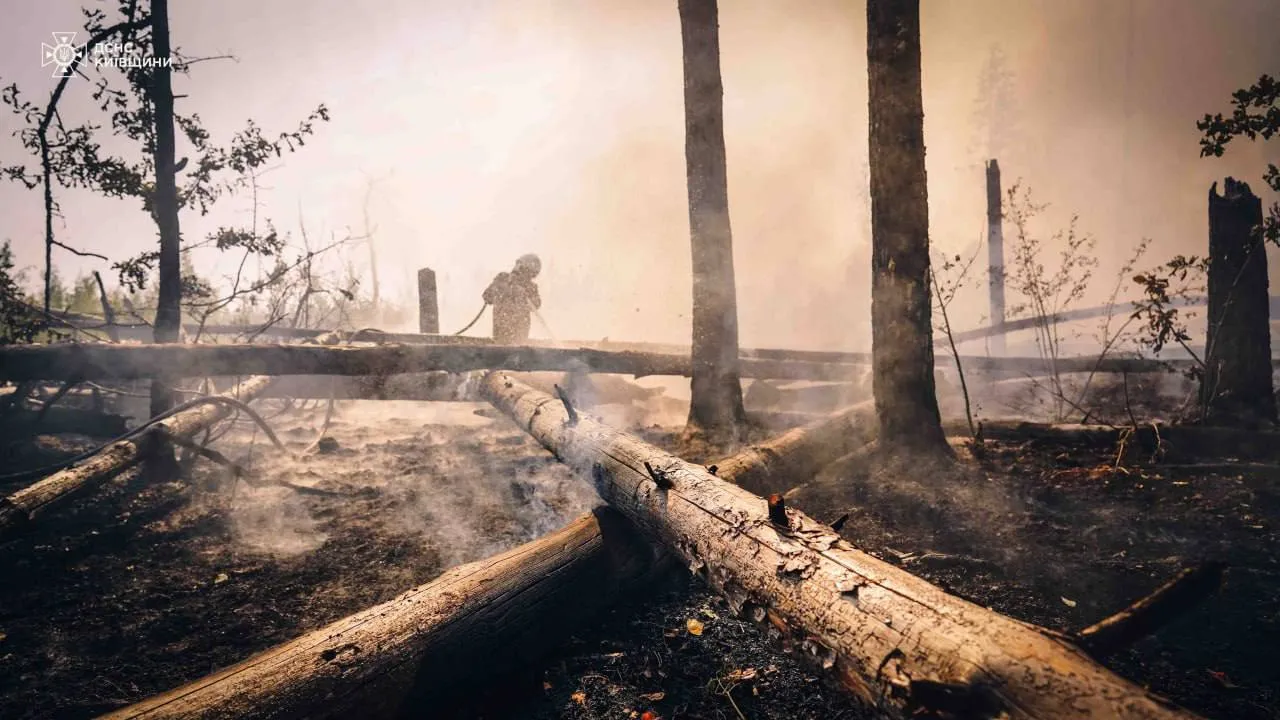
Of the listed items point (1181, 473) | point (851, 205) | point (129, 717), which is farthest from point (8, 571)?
point (851, 205)

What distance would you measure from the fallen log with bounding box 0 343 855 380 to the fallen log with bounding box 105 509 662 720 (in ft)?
14.2

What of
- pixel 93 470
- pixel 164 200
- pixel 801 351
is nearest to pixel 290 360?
pixel 93 470

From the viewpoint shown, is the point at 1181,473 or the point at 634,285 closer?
the point at 1181,473

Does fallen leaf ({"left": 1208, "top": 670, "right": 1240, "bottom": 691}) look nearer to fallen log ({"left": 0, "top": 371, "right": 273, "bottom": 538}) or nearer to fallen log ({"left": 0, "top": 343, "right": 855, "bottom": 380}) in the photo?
fallen log ({"left": 0, "top": 343, "right": 855, "bottom": 380})

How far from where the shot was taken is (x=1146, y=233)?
44.4 meters

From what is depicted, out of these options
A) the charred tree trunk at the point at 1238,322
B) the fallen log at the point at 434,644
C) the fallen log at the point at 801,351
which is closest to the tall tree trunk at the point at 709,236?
the fallen log at the point at 801,351

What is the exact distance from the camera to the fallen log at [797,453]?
4.19 meters

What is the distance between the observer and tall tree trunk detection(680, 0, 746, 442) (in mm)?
6000

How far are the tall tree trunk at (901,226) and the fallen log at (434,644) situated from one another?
3.02m

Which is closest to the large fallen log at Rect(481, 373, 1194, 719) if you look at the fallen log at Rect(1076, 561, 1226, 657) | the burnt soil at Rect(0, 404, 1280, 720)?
the fallen log at Rect(1076, 561, 1226, 657)

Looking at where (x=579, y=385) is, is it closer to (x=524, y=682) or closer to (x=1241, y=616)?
(x=524, y=682)

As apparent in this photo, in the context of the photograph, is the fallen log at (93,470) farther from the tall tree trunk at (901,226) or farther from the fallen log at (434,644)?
the tall tree trunk at (901,226)

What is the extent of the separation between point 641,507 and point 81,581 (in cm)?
391

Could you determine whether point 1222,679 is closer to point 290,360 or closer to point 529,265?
point 290,360
